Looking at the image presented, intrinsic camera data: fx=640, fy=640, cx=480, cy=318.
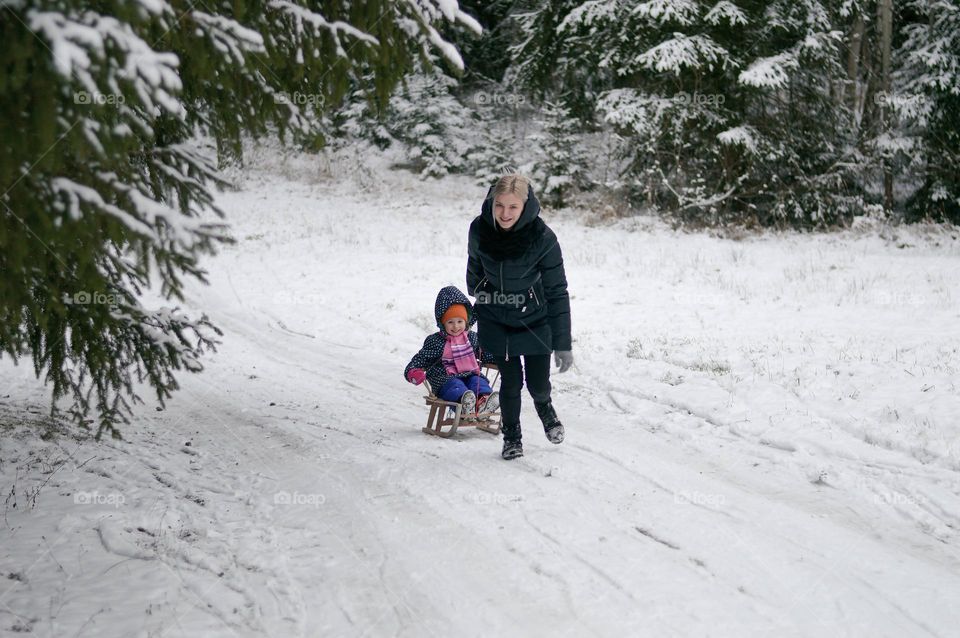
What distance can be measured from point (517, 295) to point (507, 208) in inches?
26.7

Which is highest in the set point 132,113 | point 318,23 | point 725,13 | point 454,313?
point 725,13

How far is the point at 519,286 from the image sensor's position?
4.75 meters

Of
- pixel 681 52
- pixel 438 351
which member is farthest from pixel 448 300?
pixel 681 52

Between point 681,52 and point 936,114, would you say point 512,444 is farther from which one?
point 936,114

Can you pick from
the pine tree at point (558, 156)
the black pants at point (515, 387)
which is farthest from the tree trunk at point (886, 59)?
the black pants at point (515, 387)

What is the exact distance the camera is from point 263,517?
4.09 metres

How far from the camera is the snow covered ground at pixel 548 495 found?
3076 millimetres

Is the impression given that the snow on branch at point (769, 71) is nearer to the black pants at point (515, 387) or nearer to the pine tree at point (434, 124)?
the pine tree at point (434, 124)

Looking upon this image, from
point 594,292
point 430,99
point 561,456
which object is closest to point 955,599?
point 561,456

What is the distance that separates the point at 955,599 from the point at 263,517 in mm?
3840

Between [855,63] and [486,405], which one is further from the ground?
[855,63]

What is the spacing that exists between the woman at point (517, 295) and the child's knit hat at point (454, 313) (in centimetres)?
91

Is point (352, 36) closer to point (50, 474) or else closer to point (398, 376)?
point (50, 474)

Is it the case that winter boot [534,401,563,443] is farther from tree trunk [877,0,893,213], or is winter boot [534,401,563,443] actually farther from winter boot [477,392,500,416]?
tree trunk [877,0,893,213]
